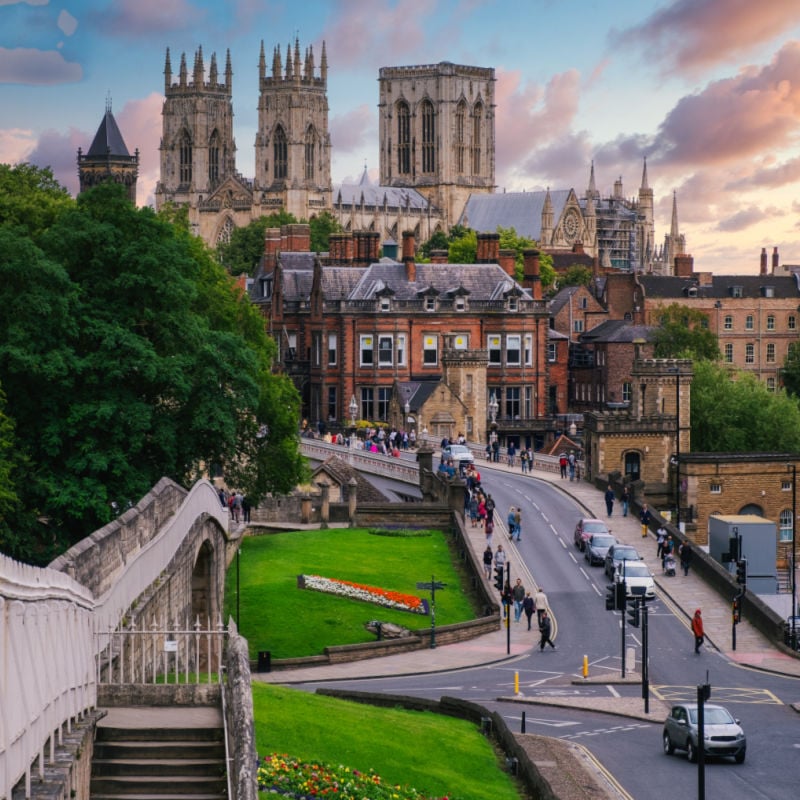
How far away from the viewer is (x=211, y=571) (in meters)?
41.6

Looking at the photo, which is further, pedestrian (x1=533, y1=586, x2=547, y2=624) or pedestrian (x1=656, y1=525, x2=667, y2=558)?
pedestrian (x1=656, y1=525, x2=667, y2=558)

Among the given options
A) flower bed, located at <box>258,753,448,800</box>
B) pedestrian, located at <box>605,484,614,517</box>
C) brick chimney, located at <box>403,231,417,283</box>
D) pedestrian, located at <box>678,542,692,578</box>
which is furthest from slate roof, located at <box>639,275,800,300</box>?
flower bed, located at <box>258,753,448,800</box>

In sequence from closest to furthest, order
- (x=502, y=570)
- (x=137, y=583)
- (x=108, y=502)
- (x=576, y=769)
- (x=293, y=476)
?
(x=137, y=583)
(x=576, y=769)
(x=108, y=502)
(x=502, y=570)
(x=293, y=476)

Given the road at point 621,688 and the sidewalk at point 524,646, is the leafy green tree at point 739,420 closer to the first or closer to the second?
the sidewalk at point 524,646

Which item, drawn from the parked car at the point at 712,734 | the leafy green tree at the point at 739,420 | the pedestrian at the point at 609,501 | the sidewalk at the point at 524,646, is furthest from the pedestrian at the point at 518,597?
the leafy green tree at the point at 739,420

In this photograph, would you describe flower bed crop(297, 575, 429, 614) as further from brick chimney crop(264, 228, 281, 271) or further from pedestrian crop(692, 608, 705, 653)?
brick chimney crop(264, 228, 281, 271)

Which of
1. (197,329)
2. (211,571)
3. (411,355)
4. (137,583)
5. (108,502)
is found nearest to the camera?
(137,583)

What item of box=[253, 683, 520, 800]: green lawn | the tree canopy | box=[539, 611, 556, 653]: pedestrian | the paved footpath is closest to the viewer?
box=[253, 683, 520, 800]: green lawn

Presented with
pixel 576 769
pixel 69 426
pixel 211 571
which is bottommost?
pixel 576 769

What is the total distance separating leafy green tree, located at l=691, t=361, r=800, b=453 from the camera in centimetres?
10269

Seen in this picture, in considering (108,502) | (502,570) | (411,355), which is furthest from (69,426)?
(411,355)

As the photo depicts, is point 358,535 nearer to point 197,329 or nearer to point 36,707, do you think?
point 197,329

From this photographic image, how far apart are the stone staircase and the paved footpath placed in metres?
21.9

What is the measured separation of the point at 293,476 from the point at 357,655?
16.4 m
